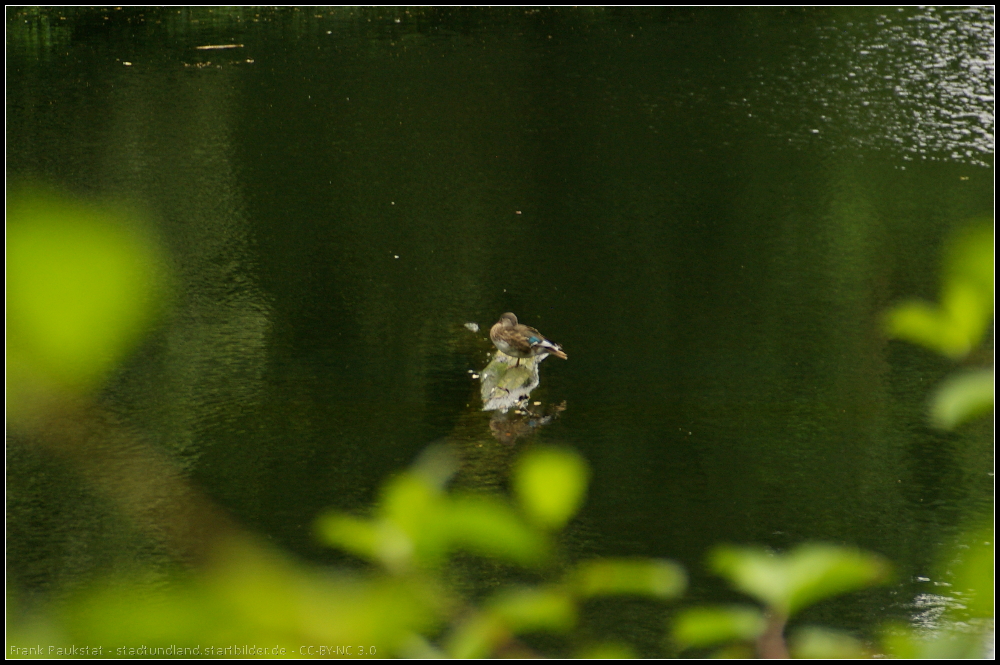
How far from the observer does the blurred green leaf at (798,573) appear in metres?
0.87

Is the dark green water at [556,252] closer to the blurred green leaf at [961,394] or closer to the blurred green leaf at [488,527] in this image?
the blurred green leaf at [961,394]

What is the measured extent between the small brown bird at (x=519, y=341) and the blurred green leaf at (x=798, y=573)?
431 cm

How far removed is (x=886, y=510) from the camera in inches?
180

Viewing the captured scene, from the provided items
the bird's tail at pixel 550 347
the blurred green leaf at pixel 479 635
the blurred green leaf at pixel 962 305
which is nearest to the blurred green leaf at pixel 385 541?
the blurred green leaf at pixel 479 635

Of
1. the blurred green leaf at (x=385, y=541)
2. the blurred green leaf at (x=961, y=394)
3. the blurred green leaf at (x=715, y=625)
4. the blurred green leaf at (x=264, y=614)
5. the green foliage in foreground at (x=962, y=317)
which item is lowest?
the blurred green leaf at (x=715, y=625)

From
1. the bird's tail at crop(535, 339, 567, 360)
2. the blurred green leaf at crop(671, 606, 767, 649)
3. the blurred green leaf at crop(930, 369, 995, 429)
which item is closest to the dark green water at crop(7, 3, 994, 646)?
the bird's tail at crop(535, 339, 567, 360)

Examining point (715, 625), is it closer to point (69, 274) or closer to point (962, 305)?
point (962, 305)

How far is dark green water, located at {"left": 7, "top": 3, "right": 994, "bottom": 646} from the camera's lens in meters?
4.62

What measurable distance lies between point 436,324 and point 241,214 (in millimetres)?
2354

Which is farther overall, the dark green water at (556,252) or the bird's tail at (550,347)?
the bird's tail at (550,347)

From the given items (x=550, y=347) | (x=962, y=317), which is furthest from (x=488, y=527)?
(x=550, y=347)

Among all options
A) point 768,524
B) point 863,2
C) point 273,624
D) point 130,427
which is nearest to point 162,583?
point 130,427

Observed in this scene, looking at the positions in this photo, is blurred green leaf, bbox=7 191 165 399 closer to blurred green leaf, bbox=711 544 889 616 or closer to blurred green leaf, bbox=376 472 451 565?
blurred green leaf, bbox=376 472 451 565

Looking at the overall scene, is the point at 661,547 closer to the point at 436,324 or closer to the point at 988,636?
the point at 436,324
